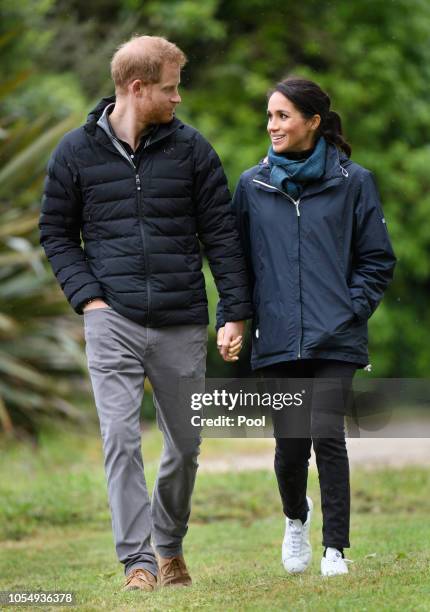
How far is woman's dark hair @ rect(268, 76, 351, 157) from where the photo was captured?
5.32m

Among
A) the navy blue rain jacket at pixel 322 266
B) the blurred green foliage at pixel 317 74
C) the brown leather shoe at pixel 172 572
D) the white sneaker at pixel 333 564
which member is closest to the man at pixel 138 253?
the navy blue rain jacket at pixel 322 266

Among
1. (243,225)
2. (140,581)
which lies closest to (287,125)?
(243,225)

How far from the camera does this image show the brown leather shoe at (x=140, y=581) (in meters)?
5.02

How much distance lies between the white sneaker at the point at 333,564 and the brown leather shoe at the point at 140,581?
668 millimetres

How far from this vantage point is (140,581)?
16.5ft

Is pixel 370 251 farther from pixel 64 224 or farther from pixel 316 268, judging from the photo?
pixel 64 224

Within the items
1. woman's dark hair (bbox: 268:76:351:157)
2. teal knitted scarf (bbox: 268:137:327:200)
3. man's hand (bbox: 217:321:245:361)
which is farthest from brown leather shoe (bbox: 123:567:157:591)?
woman's dark hair (bbox: 268:76:351:157)

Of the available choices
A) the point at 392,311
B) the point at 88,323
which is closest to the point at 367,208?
the point at 88,323

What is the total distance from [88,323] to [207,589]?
1130mm

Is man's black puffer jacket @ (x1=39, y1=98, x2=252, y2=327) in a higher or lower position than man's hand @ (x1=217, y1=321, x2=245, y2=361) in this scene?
higher

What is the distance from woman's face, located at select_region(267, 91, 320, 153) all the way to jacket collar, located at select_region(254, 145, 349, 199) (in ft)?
0.35

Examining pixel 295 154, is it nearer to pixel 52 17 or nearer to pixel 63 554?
pixel 63 554

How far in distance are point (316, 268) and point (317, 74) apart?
36.5 ft

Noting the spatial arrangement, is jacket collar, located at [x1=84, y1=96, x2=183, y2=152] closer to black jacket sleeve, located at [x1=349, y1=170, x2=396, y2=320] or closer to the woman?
the woman
